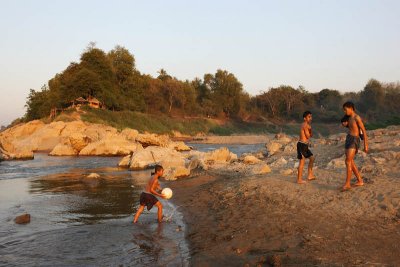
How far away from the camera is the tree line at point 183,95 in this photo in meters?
57.9

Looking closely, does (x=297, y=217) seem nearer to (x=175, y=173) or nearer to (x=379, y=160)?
(x=379, y=160)

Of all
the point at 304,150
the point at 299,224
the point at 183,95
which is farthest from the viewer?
the point at 183,95

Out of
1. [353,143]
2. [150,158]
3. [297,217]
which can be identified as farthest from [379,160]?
[150,158]

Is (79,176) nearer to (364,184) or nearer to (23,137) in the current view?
(364,184)

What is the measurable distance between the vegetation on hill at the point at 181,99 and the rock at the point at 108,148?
60.7 feet

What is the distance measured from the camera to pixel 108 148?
31234 mm

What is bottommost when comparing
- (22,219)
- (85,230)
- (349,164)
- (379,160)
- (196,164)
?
(85,230)

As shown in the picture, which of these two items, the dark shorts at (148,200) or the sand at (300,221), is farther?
the dark shorts at (148,200)

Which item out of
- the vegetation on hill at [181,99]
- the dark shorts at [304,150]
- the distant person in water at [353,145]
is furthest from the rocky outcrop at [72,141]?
the distant person in water at [353,145]

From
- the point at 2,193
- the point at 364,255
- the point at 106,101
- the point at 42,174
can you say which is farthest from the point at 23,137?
the point at 364,255

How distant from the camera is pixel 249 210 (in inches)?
320

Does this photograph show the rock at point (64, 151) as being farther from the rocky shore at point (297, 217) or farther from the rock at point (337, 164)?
the rock at point (337, 164)

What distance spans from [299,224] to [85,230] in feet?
14.3

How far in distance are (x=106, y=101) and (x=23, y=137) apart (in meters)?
16.3
